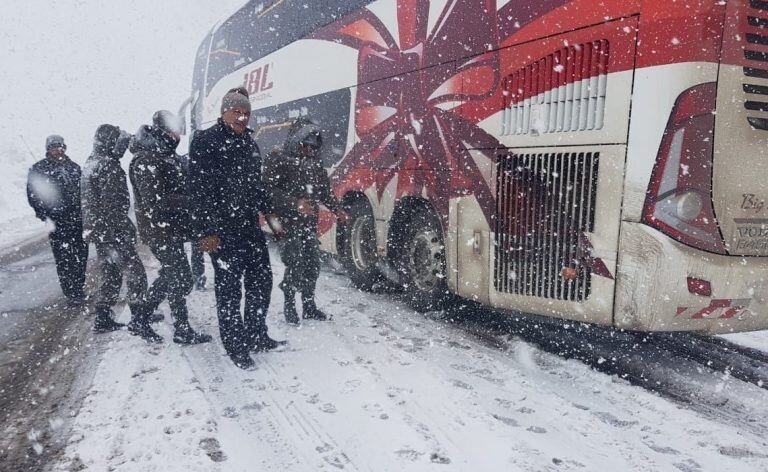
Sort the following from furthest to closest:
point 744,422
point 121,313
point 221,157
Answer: point 121,313 → point 221,157 → point 744,422

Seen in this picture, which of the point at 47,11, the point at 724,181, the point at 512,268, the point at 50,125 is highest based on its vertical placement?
the point at 47,11

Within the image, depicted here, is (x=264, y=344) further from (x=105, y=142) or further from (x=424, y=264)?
(x=105, y=142)

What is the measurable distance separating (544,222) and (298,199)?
2.16 m

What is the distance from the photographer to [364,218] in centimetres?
598

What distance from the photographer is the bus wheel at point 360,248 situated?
5.95 meters

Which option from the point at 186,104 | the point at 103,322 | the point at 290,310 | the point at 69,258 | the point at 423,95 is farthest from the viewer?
the point at 186,104

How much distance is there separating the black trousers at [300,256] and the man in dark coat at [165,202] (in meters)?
0.88

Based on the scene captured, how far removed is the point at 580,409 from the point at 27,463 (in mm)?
2943

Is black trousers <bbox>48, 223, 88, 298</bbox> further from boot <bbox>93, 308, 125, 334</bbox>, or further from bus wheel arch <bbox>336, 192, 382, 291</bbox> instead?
bus wheel arch <bbox>336, 192, 382, 291</bbox>

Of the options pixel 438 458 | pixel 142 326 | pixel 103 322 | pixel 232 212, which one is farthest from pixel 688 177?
pixel 103 322

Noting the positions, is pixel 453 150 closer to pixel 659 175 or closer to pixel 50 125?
pixel 659 175

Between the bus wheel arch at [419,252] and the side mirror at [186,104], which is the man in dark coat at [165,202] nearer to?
the bus wheel arch at [419,252]

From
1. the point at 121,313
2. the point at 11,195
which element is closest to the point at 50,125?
the point at 11,195

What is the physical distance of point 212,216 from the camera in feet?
11.7
